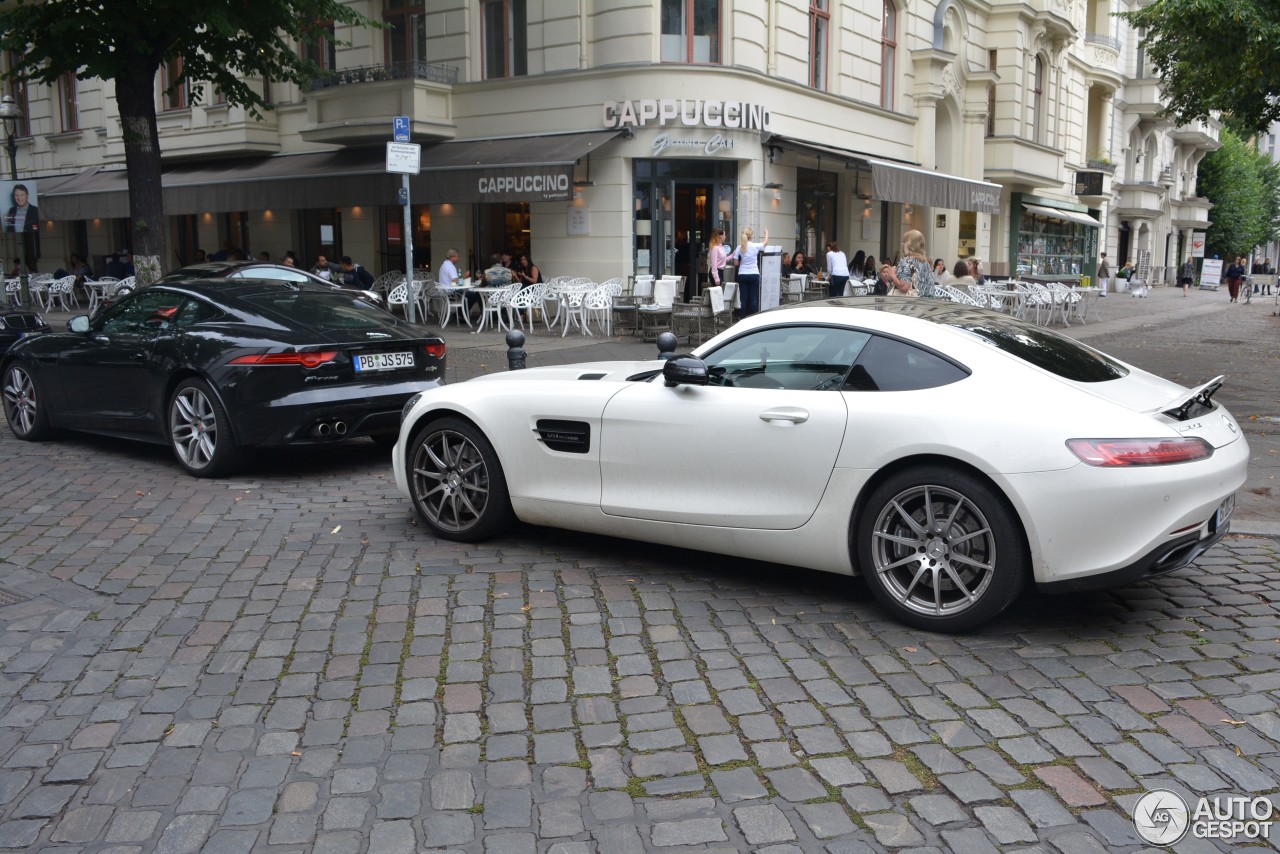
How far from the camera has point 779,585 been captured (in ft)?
17.9

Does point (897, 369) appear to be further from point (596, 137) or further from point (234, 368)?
point (596, 137)

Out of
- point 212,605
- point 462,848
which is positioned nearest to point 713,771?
point 462,848

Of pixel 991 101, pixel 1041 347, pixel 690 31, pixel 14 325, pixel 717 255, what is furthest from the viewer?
pixel 991 101

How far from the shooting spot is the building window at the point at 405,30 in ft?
76.4

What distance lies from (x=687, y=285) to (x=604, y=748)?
18989mm

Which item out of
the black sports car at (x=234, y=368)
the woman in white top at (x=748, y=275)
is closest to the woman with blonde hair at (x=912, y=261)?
the woman in white top at (x=748, y=275)

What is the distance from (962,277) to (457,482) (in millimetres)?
16135

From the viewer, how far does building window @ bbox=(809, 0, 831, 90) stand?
2344 cm

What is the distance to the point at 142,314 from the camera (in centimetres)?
874

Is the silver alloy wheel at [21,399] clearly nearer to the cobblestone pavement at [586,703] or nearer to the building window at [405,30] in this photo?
the cobblestone pavement at [586,703]

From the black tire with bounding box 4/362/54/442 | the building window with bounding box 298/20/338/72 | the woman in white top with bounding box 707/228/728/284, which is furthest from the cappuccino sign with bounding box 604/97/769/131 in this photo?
the black tire with bounding box 4/362/54/442

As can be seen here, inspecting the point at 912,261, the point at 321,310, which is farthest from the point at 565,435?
the point at 912,261

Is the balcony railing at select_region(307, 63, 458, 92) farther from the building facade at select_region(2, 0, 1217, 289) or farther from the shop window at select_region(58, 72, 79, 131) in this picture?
the shop window at select_region(58, 72, 79, 131)

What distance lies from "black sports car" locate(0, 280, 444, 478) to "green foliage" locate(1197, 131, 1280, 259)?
74.4 meters
